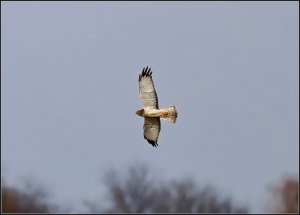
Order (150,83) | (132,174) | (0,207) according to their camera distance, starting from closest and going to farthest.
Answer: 1. (150,83)
2. (0,207)
3. (132,174)

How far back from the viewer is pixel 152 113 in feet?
39.9

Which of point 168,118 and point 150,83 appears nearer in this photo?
point 168,118

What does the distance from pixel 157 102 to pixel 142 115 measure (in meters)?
0.24

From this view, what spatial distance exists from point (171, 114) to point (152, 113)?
0.17 m

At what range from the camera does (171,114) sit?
12148 millimetres

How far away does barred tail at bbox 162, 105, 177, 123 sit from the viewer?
12.0 metres

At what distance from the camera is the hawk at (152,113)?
12117mm

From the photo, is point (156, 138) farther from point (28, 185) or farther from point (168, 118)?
point (28, 185)

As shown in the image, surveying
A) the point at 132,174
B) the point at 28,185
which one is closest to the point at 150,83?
the point at 28,185

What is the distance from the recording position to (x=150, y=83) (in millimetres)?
12836

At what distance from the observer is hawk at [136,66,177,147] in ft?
39.8

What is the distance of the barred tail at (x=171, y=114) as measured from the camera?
12.0 metres

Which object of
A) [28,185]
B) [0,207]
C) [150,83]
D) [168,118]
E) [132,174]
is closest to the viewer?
[168,118]

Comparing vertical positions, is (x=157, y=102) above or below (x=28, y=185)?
above
